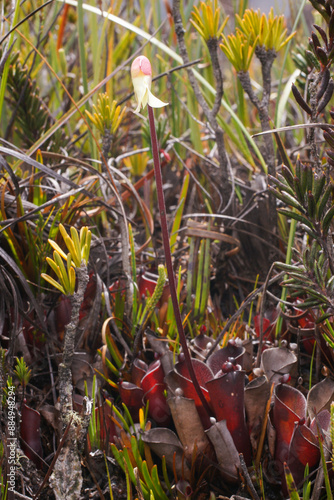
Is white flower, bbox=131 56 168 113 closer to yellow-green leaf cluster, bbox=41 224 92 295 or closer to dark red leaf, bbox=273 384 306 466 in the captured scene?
yellow-green leaf cluster, bbox=41 224 92 295

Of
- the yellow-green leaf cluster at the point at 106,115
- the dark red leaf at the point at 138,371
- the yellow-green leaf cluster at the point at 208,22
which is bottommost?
the dark red leaf at the point at 138,371

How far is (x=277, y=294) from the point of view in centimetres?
141

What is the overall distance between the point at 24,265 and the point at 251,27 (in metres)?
0.96

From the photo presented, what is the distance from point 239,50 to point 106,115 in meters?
0.44

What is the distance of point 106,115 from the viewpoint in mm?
1244

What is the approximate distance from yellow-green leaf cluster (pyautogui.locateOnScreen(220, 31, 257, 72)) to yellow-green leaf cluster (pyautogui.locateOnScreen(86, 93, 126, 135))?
0.36 metres

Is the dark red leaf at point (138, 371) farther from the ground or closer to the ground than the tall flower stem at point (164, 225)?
closer to the ground

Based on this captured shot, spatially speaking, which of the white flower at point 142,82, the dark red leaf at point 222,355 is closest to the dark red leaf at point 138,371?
the dark red leaf at point 222,355

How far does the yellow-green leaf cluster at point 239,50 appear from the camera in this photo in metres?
1.24

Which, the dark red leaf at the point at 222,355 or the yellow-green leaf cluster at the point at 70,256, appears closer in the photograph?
the yellow-green leaf cluster at the point at 70,256

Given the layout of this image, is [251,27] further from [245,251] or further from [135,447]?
[135,447]

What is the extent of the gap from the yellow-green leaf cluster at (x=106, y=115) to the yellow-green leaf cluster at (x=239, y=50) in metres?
0.36

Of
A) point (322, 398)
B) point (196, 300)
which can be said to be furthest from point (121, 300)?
point (322, 398)

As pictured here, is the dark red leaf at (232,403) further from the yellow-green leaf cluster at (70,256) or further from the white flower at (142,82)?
the white flower at (142,82)
